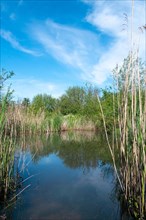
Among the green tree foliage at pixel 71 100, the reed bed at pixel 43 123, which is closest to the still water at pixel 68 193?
the reed bed at pixel 43 123

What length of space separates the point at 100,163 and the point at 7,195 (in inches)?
153

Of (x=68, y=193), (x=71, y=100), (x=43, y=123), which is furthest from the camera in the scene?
(x=71, y=100)

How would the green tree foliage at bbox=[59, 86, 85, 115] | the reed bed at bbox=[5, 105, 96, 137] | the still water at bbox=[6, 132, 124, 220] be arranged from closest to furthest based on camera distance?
1. the still water at bbox=[6, 132, 124, 220]
2. the reed bed at bbox=[5, 105, 96, 137]
3. the green tree foliage at bbox=[59, 86, 85, 115]

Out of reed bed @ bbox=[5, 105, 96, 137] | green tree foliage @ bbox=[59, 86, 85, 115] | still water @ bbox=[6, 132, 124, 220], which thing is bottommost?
still water @ bbox=[6, 132, 124, 220]

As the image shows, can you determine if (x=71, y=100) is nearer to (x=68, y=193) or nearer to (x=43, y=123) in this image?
(x=43, y=123)

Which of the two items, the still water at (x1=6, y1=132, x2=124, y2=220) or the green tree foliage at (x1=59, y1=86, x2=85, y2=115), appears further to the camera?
the green tree foliage at (x1=59, y1=86, x2=85, y2=115)

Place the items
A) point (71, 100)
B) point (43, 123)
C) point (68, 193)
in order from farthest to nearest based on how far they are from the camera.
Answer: point (71, 100), point (43, 123), point (68, 193)

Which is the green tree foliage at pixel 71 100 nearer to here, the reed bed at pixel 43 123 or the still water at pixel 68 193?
the reed bed at pixel 43 123

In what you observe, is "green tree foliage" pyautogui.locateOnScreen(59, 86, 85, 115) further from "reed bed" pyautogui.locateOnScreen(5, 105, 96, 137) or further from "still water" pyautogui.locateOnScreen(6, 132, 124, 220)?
→ "still water" pyautogui.locateOnScreen(6, 132, 124, 220)

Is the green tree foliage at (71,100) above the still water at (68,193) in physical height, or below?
above

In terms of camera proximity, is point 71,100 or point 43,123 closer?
point 43,123

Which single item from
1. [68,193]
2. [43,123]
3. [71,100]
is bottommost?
[68,193]

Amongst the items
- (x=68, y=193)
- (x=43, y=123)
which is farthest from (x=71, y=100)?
(x=68, y=193)

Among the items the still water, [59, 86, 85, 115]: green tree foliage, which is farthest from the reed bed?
[59, 86, 85, 115]: green tree foliage
